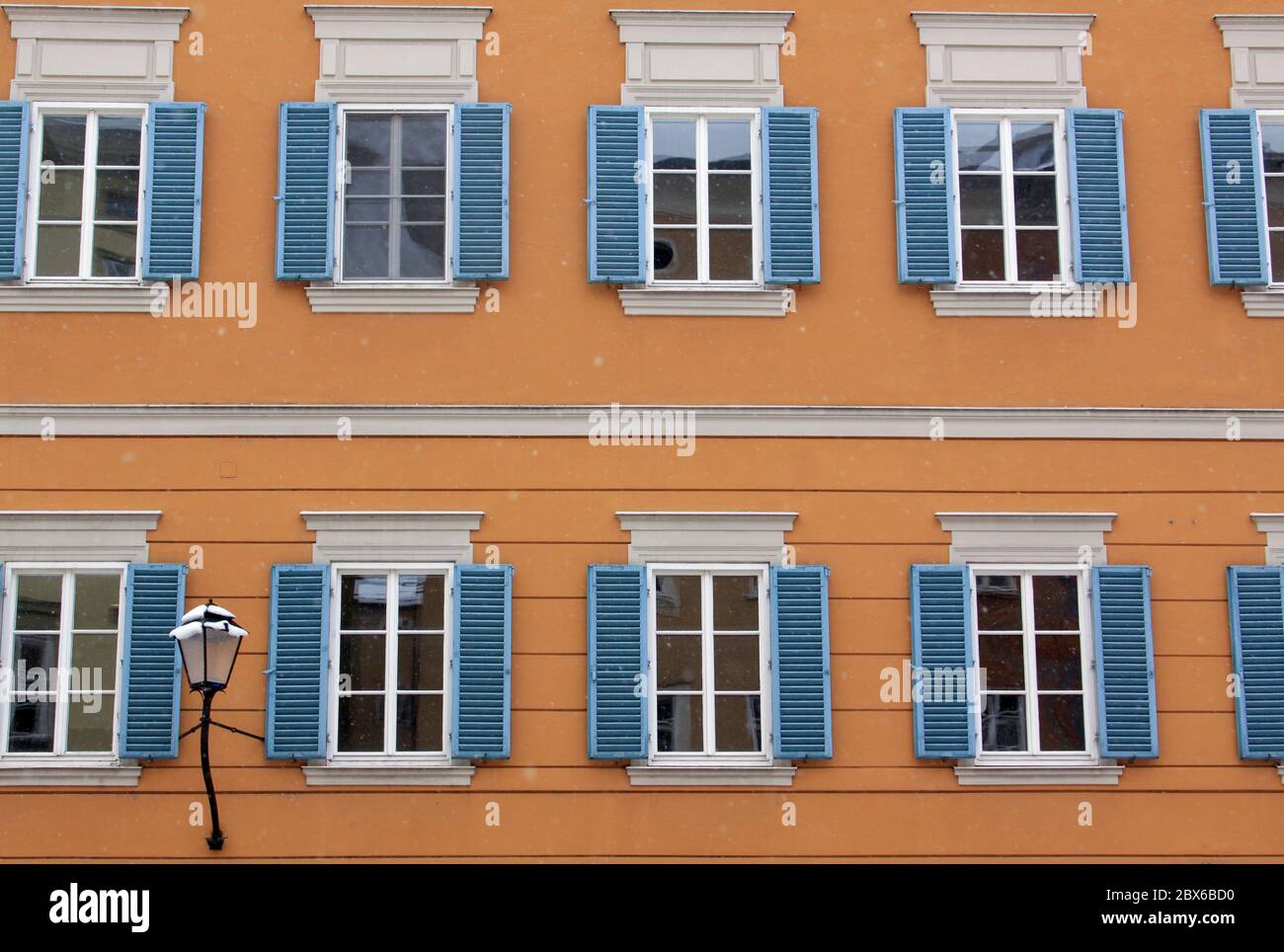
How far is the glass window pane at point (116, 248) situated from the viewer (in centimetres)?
1134

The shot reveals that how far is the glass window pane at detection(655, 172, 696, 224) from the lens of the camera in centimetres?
Result: 1153

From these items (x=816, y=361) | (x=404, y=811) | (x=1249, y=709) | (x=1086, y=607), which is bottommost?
(x=404, y=811)

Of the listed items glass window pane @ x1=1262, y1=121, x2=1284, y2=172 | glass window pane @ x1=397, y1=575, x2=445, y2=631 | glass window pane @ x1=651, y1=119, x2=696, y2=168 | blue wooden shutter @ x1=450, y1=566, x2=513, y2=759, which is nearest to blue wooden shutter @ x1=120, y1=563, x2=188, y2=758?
glass window pane @ x1=397, y1=575, x2=445, y2=631

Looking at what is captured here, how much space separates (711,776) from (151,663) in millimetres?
3938

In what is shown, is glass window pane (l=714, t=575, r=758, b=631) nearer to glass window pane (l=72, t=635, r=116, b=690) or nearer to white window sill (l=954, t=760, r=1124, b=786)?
white window sill (l=954, t=760, r=1124, b=786)

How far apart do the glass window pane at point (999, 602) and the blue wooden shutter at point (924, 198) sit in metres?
2.19

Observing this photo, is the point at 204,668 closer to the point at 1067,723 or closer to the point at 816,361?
the point at 816,361

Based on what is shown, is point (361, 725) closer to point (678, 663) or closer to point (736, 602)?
point (678, 663)

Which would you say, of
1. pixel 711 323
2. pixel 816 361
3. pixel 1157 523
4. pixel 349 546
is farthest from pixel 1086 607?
pixel 349 546

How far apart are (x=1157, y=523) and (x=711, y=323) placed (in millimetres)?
3514

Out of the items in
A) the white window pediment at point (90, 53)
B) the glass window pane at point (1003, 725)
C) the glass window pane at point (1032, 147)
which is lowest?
the glass window pane at point (1003, 725)

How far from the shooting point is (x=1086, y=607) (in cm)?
1105

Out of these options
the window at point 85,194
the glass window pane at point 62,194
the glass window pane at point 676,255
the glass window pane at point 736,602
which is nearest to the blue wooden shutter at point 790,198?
the glass window pane at point 676,255

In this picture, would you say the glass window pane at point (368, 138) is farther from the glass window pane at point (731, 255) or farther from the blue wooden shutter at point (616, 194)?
the glass window pane at point (731, 255)
